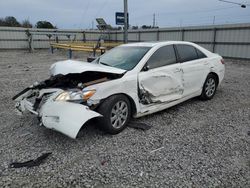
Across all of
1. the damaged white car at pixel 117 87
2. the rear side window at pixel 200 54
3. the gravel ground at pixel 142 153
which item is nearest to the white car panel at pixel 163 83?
the damaged white car at pixel 117 87

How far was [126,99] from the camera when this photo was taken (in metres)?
3.70

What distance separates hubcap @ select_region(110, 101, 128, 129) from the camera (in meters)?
3.56

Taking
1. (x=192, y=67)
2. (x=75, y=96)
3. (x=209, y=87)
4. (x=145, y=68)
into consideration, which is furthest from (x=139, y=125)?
(x=209, y=87)

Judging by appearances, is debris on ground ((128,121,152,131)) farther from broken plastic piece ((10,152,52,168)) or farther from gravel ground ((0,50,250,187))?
broken plastic piece ((10,152,52,168))

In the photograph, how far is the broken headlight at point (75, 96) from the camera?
327cm

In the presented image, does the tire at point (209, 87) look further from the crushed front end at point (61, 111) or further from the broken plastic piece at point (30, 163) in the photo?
the broken plastic piece at point (30, 163)

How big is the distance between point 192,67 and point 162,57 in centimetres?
91

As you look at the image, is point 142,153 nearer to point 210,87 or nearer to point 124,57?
point 124,57

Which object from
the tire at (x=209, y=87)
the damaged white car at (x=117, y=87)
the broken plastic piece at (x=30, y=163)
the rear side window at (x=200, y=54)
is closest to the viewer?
the broken plastic piece at (x=30, y=163)

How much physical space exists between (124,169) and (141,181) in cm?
31

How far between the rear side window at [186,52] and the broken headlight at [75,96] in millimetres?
2369

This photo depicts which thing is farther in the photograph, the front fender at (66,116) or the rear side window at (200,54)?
the rear side window at (200,54)

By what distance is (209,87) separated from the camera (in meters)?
5.46

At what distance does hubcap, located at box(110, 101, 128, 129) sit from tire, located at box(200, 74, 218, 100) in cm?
252
